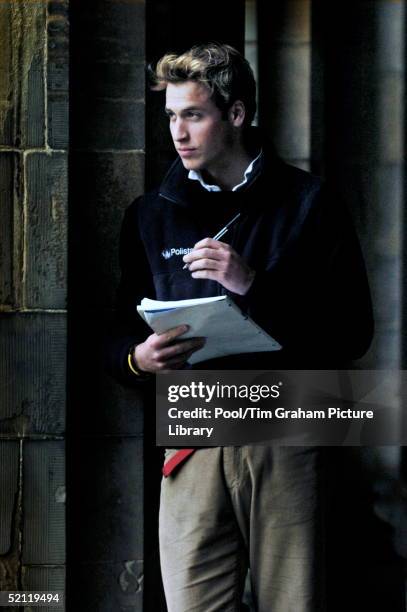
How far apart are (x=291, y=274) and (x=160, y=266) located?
20.4 inches

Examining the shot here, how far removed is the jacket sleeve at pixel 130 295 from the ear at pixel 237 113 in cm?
55

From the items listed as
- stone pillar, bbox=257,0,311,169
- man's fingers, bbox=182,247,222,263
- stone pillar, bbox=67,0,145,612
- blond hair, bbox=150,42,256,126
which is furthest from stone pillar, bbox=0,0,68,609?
stone pillar, bbox=257,0,311,169

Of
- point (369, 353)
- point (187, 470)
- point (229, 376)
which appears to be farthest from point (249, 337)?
point (369, 353)

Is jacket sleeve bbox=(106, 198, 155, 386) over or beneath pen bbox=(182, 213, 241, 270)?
beneath

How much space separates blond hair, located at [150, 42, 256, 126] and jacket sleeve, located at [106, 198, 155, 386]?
60cm

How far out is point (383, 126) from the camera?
23.0ft

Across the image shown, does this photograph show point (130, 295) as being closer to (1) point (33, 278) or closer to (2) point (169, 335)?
(1) point (33, 278)

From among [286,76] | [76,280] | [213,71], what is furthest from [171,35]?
[286,76]

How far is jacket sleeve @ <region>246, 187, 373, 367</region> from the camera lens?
4242 mm

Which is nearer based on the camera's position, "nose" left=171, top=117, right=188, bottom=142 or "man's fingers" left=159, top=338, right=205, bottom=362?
"man's fingers" left=159, top=338, right=205, bottom=362

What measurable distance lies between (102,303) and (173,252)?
58 cm

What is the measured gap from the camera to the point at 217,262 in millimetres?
3906

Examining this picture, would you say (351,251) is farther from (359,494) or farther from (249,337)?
(359,494)

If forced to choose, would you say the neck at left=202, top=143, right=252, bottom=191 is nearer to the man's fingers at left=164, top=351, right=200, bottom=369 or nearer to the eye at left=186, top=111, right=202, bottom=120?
the eye at left=186, top=111, right=202, bottom=120
